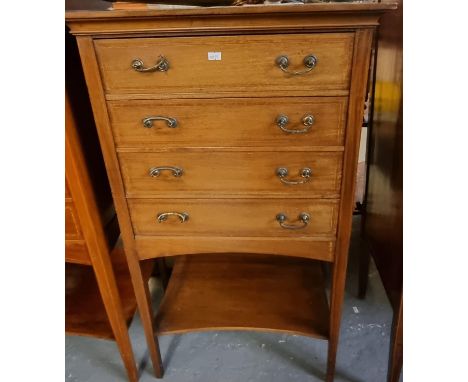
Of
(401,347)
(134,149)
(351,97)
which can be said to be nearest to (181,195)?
(134,149)

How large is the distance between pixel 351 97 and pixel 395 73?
0.91 feet

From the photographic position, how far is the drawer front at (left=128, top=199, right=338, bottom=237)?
0.95 m

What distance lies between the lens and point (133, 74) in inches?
32.5

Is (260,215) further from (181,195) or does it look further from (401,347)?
(401,347)

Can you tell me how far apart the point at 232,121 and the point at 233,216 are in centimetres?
24

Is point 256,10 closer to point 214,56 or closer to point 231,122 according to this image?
point 214,56

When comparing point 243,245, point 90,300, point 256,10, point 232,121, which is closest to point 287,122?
point 232,121

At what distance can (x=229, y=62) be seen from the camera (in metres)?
0.80

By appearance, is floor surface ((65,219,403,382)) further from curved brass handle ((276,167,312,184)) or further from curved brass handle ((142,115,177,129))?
curved brass handle ((142,115,177,129))

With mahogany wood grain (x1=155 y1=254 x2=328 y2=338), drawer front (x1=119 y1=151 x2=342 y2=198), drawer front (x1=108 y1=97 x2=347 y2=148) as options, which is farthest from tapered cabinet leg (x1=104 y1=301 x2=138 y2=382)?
drawer front (x1=108 y1=97 x2=347 y2=148)

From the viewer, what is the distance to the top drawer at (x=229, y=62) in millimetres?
776

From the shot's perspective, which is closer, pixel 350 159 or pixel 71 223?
pixel 350 159

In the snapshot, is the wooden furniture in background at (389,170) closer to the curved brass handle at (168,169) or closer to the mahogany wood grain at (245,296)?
the mahogany wood grain at (245,296)

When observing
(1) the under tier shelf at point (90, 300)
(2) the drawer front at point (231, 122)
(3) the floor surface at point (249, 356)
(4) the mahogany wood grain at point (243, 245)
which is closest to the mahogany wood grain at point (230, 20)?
(2) the drawer front at point (231, 122)
